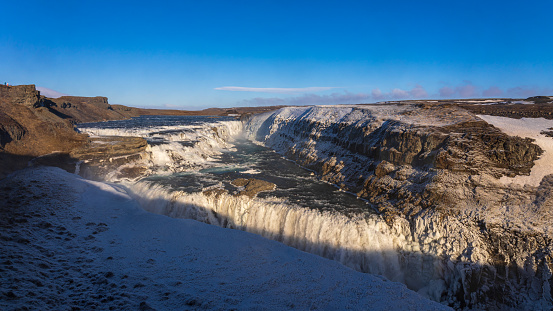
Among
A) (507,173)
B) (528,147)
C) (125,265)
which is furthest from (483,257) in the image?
(125,265)

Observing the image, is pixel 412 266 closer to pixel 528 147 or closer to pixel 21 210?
pixel 528 147

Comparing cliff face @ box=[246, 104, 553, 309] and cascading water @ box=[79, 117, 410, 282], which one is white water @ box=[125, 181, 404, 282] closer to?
cascading water @ box=[79, 117, 410, 282]

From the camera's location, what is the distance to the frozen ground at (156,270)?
545 centimetres

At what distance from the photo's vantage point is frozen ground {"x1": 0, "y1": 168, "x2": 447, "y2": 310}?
5453mm

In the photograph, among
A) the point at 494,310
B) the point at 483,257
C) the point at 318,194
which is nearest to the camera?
the point at 494,310

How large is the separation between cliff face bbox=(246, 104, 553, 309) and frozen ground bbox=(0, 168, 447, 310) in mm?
3103

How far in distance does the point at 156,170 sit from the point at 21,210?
33.2ft

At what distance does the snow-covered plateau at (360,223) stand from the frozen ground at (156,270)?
0.05 m

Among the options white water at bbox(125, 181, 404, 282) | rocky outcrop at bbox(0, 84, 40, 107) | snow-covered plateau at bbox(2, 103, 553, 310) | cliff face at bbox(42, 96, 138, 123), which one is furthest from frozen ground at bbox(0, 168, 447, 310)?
cliff face at bbox(42, 96, 138, 123)

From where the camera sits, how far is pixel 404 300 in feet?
20.3

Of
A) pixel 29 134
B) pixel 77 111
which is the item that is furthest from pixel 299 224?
pixel 77 111

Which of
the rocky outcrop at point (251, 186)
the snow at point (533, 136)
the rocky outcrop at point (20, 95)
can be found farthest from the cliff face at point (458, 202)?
the rocky outcrop at point (20, 95)

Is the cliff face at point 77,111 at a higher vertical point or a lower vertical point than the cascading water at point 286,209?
higher

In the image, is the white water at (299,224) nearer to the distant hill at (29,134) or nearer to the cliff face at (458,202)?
the cliff face at (458,202)
